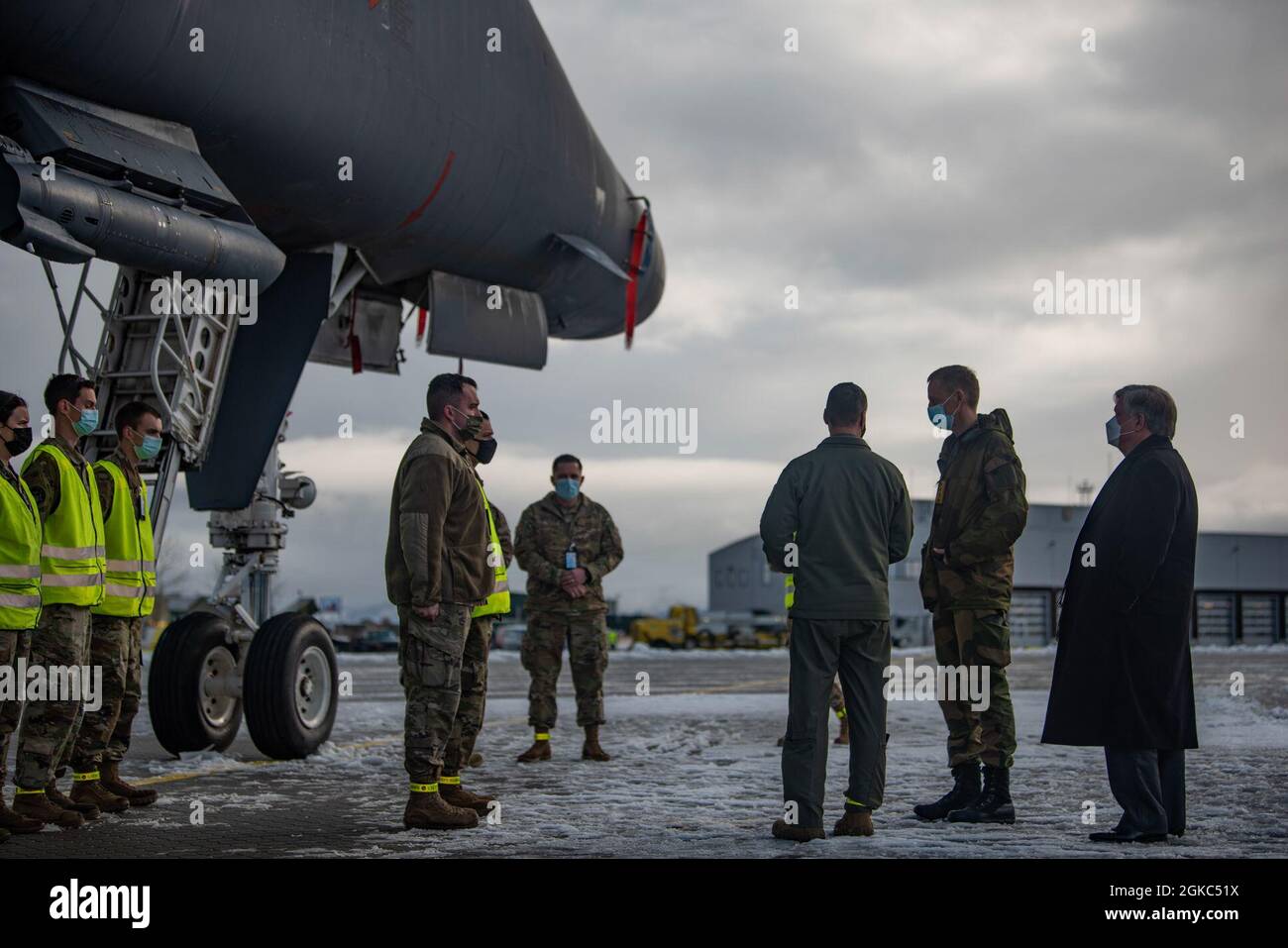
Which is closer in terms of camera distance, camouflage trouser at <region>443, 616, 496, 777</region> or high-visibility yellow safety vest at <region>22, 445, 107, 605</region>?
high-visibility yellow safety vest at <region>22, 445, 107, 605</region>

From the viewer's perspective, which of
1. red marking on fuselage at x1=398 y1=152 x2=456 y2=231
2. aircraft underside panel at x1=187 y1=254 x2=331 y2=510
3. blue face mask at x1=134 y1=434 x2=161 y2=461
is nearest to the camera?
blue face mask at x1=134 y1=434 x2=161 y2=461

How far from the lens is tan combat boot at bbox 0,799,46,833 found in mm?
5789

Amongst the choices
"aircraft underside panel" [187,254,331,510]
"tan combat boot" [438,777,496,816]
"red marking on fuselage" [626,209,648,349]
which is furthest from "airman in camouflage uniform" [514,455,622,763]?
"red marking on fuselage" [626,209,648,349]

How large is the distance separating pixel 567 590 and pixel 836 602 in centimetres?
388

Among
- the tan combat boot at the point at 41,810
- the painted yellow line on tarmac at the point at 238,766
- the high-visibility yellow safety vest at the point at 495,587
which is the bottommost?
the painted yellow line on tarmac at the point at 238,766

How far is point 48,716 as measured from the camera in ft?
19.8

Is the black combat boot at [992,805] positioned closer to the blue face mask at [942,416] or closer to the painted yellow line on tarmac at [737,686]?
the blue face mask at [942,416]

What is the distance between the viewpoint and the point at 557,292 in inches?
455

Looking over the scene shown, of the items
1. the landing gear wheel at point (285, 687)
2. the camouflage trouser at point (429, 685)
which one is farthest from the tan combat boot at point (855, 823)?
the landing gear wheel at point (285, 687)

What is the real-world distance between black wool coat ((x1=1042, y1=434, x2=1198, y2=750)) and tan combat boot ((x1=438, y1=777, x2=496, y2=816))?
274cm

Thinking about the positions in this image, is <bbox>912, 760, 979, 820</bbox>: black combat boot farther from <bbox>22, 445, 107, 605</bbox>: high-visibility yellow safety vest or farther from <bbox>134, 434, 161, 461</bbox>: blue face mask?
<bbox>134, 434, 161, 461</bbox>: blue face mask

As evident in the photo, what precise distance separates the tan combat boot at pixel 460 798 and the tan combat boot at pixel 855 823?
1793 mm

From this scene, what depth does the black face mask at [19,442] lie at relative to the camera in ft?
19.4
